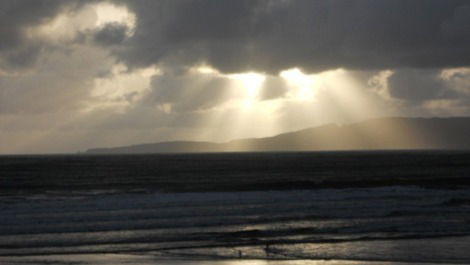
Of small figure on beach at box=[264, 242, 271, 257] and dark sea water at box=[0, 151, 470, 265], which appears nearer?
dark sea water at box=[0, 151, 470, 265]

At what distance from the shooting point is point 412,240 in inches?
1111

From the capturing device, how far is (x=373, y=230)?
1225 inches

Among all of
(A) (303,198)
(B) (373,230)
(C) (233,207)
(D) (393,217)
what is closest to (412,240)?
(B) (373,230)

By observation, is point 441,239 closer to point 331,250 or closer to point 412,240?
point 412,240

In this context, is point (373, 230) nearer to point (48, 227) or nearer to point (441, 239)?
point (441, 239)

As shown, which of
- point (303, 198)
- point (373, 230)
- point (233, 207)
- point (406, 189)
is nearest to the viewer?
point (373, 230)

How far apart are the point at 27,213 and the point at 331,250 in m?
19.8

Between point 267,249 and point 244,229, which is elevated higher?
point 244,229

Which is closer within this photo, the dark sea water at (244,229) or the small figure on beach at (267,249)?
the dark sea water at (244,229)

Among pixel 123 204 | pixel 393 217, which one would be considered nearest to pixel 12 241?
pixel 123 204

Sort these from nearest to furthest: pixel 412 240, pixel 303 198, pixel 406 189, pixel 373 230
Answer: pixel 412 240, pixel 373 230, pixel 303 198, pixel 406 189

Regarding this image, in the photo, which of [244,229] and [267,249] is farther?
[244,229]

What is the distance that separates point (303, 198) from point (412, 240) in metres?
18.6

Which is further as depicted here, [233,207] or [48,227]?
[233,207]
